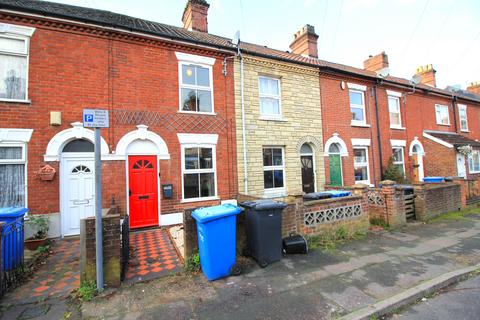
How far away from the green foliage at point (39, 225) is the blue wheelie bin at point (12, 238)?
1.49 metres

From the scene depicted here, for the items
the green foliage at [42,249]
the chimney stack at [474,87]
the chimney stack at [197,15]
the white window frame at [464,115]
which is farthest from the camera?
the chimney stack at [474,87]

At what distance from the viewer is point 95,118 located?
12.1 ft

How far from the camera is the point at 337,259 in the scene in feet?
15.4

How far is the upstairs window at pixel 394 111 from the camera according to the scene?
1277 cm

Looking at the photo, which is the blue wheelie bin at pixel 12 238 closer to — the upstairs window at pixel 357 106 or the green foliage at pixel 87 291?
the green foliage at pixel 87 291

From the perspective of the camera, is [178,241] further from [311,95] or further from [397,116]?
[397,116]

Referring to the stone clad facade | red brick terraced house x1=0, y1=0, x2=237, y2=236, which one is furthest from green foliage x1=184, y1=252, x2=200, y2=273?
the stone clad facade

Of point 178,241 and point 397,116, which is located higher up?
point 397,116

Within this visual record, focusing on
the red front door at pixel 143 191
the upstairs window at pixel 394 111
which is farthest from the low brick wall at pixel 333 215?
the upstairs window at pixel 394 111

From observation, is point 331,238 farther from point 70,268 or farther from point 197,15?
point 197,15

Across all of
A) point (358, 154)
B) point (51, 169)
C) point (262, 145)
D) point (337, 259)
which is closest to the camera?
point (337, 259)

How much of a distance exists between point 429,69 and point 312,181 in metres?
16.9

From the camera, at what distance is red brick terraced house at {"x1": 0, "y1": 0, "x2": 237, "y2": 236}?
612cm

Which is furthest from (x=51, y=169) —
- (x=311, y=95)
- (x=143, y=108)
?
(x=311, y=95)
